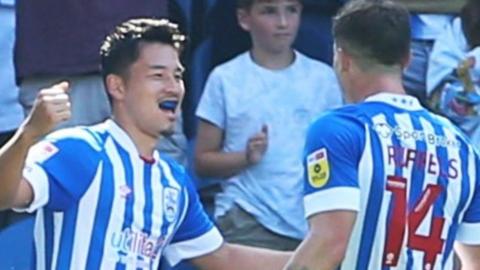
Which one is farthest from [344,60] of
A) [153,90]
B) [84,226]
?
[84,226]

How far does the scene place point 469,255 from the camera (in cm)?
641

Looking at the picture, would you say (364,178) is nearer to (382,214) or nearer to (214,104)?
(382,214)

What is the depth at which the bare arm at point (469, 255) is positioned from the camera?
6367 millimetres

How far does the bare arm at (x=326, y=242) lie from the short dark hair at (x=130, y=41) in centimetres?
98

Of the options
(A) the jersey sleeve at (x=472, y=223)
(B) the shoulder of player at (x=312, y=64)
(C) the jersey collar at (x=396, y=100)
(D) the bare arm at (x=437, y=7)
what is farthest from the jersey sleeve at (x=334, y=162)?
(D) the bare arm at (x=437, y=7)

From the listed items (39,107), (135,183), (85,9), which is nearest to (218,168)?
(85,9)

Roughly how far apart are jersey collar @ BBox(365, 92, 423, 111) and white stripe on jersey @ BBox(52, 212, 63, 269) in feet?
3.77

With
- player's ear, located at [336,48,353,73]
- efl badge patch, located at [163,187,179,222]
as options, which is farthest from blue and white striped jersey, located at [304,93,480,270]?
efl badge patch, located at [163,187,179,222]

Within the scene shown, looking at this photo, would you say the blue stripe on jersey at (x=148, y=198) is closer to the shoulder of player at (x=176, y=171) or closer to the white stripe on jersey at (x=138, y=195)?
the white stripe on jersey at (x=138, y=195)

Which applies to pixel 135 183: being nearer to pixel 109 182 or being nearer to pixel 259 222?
pixel 109 182

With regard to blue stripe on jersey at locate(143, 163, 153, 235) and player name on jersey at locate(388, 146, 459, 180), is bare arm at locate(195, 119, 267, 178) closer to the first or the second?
blue stripe on jersey at locate(143, 163, 153, 235)

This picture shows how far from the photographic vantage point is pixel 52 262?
6066 millimetres

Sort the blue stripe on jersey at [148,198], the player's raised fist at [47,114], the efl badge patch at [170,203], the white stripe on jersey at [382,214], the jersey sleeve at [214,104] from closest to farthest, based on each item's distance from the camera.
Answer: the player's raised fist at [47,114] < the white stripe on jersey at [382,214] < the blue stripe on jersey at [148,198] < the efl badge patch at [170,203] < the jersey sleeve at [214,104]

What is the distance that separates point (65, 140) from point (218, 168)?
5.76 ft
